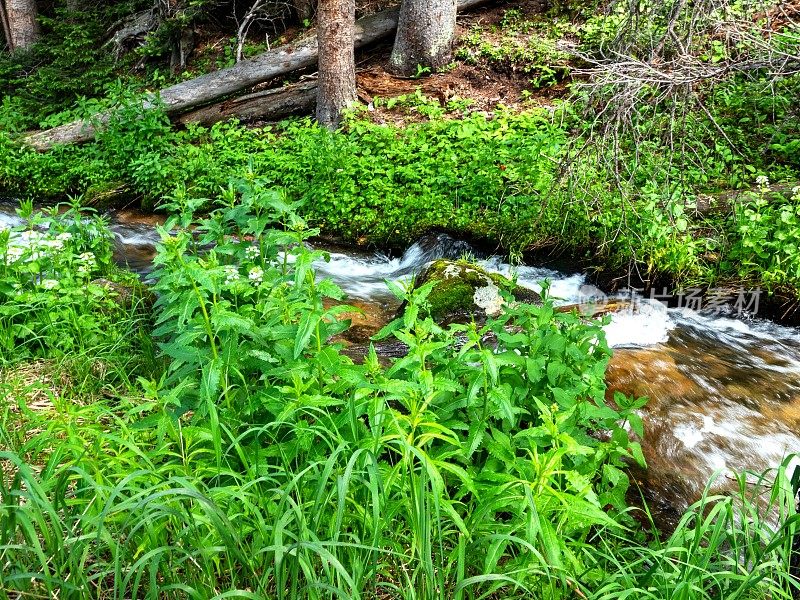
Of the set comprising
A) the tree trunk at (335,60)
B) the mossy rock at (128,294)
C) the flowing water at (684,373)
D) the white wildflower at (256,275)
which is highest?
the tree trunk at (335,60)

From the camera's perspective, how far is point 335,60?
9047 mm

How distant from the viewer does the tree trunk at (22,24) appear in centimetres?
1283

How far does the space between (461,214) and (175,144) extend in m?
5.01

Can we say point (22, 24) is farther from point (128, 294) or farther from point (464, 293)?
point (464, 293)

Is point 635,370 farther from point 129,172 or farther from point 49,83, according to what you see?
point 49,83

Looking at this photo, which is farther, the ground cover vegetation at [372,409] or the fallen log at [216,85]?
the fallen log at [216,85]

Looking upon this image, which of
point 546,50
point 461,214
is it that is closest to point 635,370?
point 461,214

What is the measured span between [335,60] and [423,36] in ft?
5.85

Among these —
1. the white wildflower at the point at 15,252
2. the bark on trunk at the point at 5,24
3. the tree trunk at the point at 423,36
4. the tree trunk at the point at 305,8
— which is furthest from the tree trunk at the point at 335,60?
the bark on trunk at the point at 5,24

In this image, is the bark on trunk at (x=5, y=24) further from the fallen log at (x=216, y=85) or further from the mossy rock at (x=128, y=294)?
the mossy rock at (x=128, y=294)

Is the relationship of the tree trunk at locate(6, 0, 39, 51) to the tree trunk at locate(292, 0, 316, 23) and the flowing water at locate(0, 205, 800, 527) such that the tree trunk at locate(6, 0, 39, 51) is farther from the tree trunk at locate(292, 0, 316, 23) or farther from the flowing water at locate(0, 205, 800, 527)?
the flowing water at locate(0, 205, 800, 527)

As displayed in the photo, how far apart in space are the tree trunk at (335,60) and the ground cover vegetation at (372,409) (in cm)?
182

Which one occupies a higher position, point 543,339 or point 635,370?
point 543,339

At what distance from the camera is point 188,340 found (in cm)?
282
